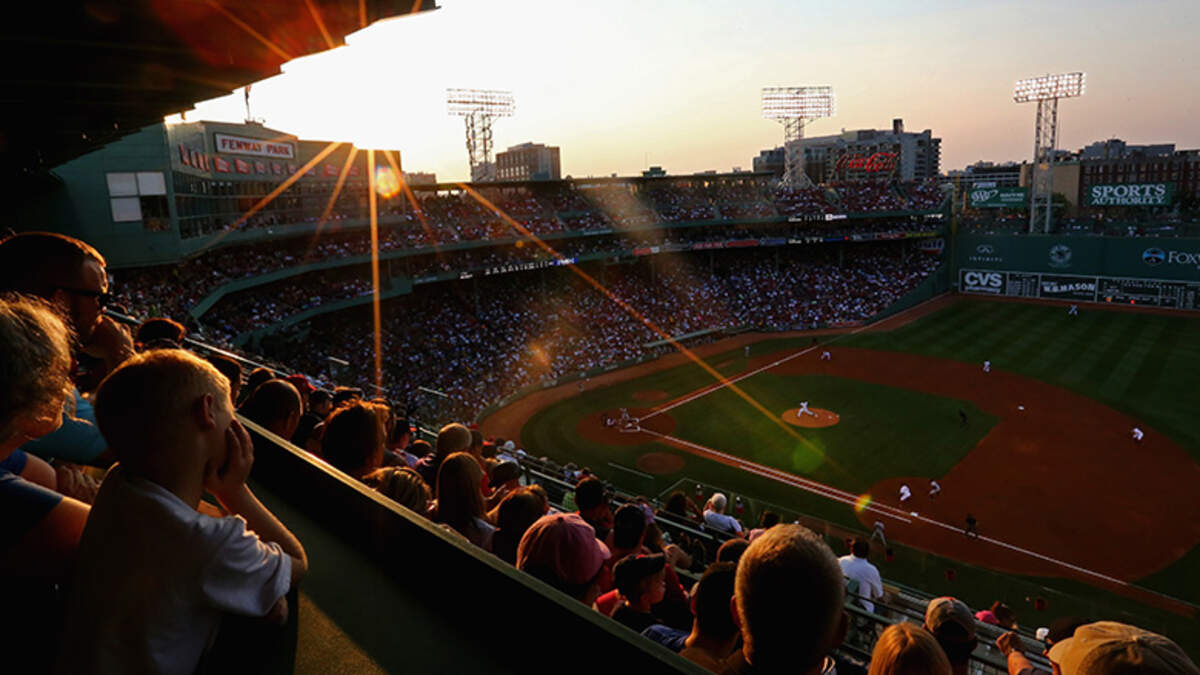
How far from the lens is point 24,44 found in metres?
5.02

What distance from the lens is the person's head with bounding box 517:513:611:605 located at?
12.1 ft

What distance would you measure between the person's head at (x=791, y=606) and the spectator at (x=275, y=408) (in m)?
4.15

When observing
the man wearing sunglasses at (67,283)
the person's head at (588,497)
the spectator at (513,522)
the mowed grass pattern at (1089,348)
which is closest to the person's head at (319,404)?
the man wearing sunglasses at (67,283)

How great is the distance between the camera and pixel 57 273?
4.02 m

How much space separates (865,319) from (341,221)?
116 ft

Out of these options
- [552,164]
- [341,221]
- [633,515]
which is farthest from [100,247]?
[552,164]

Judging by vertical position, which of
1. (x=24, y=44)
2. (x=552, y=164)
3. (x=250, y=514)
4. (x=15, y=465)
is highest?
(x=552, y=164)

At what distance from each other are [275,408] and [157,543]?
11.1ft

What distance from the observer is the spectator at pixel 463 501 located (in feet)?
15.0

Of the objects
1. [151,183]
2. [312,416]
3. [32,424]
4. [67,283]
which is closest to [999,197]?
[151,183]

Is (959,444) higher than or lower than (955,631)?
lower

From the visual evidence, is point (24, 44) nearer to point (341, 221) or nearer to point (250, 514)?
point (250, 514)

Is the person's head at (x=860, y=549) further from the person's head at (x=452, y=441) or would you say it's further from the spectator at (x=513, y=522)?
the spectator at (x=513, y=522)

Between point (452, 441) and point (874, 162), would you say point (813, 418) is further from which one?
point (874, 162)
